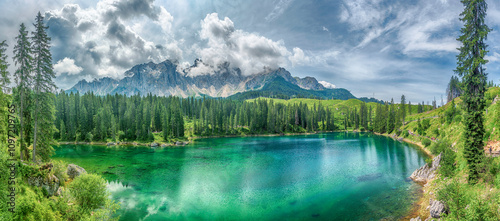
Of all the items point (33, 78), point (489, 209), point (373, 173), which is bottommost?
point (373, 173)

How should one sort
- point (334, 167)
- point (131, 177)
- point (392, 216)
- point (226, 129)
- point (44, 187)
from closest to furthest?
point (44, 187)
point (392, 216)
point (131, 177)
point (334, 167)
point (226, 129)

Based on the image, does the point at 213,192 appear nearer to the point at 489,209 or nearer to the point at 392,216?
the point at 392,216

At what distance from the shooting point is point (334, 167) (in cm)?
5478

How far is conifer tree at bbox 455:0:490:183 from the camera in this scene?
957 inches

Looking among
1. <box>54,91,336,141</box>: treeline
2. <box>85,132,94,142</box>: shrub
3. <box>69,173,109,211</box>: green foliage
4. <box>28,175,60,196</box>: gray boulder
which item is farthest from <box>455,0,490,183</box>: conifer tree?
<box>85,132,94,142</box>: shrub

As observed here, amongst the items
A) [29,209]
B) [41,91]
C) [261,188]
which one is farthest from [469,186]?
[41,91]

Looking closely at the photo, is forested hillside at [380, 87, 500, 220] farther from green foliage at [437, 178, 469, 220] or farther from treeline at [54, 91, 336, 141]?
treeline at [54, 91, 336, 141]

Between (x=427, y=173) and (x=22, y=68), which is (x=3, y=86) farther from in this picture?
(x=427, y=173)

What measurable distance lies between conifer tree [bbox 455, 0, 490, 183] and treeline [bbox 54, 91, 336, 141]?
336 ft

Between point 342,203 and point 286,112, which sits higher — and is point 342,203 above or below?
below

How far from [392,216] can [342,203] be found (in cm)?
661

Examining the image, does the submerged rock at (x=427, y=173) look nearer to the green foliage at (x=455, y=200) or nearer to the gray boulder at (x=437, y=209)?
the gray boulder at (x=437, y=209)

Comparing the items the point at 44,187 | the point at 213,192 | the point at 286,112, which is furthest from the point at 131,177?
the point at 286,112

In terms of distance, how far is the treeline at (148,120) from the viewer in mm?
101125
